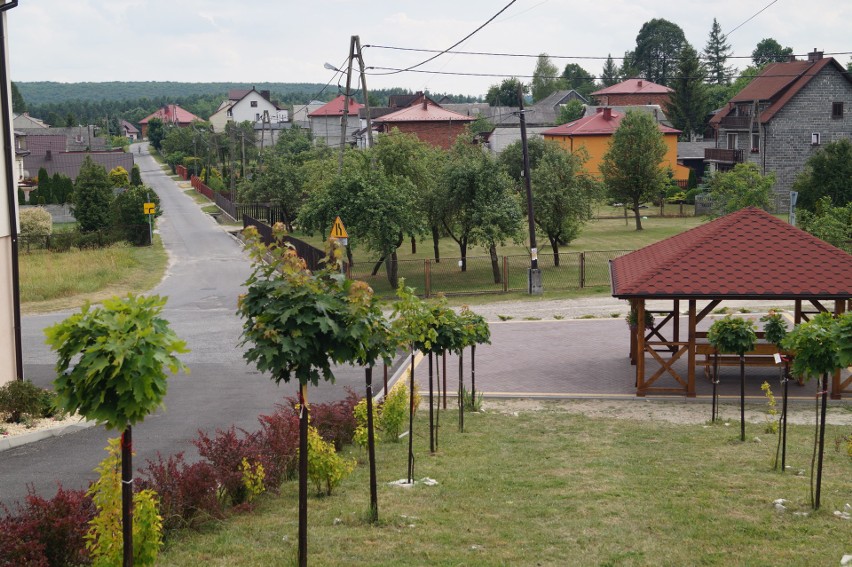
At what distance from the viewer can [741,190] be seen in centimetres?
4294

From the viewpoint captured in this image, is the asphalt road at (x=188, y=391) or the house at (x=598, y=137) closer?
the asphalt road at (x=188, y=391)

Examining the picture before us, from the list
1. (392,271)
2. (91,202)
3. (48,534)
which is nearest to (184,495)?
(48,534)

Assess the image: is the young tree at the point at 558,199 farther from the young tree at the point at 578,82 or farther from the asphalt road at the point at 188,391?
the young tree at the point at 578,82

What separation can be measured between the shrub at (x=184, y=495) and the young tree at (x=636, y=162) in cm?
4945

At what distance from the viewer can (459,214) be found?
122 feet

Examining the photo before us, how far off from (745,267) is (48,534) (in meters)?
15.1

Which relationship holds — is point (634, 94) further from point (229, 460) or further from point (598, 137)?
point (229, 460)

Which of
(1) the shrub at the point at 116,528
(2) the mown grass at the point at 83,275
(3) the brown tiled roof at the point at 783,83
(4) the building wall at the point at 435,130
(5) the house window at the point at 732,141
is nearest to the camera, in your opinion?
(1) the shrub at the point at 116,528

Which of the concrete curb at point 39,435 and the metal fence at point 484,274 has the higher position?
the metal fence at point 484,274

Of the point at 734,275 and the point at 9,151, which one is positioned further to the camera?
the point at 734,275

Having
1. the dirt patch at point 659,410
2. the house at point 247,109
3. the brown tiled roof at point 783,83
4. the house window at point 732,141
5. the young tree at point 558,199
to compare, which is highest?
the house at point 247,109

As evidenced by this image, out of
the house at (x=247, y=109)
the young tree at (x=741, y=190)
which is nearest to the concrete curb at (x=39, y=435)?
the young tree at (x=741, y=190)

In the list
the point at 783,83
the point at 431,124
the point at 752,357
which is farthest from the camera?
the point at 431,124

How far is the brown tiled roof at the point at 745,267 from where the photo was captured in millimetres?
18531
